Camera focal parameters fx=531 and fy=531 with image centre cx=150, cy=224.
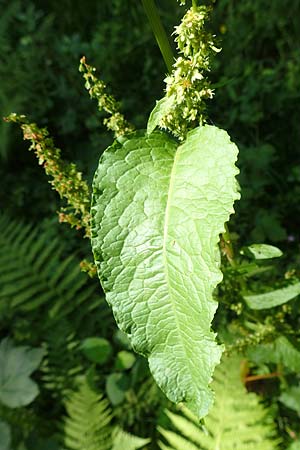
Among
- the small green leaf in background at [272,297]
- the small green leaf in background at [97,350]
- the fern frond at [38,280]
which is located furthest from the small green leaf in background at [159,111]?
the fern frond at [38,280]

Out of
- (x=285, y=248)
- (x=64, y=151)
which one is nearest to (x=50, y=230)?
(x=64, y=151)

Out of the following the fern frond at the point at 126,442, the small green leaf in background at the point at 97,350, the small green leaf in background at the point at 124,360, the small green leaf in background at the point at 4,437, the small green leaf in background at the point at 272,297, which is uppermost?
the small green leaf in background at the point at 272,297

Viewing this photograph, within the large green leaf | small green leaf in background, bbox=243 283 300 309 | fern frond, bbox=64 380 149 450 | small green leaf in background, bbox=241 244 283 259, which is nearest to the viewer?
the large green leaf

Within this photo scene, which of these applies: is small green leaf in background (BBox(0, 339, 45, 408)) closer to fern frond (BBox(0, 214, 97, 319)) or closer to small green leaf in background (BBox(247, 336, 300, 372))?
fern frond (BBox(0, 214, 97, 319))

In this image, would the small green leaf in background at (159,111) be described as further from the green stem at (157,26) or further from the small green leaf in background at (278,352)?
the small green leaf in background at (278,352)

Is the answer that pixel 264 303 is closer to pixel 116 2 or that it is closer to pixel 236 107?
pixel 236 107

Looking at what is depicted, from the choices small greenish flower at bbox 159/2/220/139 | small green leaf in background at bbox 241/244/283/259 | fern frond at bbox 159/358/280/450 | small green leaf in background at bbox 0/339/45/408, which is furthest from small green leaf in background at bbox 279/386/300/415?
small greenish flower at bbox 159/2/220/139
